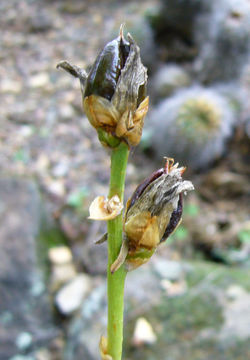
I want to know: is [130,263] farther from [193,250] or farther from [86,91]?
[193,250]

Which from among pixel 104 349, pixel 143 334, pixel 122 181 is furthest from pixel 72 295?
pixel 122 181

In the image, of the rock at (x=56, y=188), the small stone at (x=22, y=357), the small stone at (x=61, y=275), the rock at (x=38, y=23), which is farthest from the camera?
the rock at (x=38, y=23)

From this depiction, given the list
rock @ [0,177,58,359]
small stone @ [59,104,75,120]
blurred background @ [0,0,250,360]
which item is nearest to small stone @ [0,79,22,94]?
blurred background @ [0,0,250,360]

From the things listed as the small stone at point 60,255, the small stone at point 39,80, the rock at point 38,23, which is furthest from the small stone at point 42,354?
the rock at point 38,23

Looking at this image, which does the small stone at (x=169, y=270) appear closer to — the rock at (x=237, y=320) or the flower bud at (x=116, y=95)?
the rock at (x=237, y=320)

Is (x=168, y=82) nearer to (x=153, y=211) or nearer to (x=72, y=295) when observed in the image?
(x=72, y=295)
